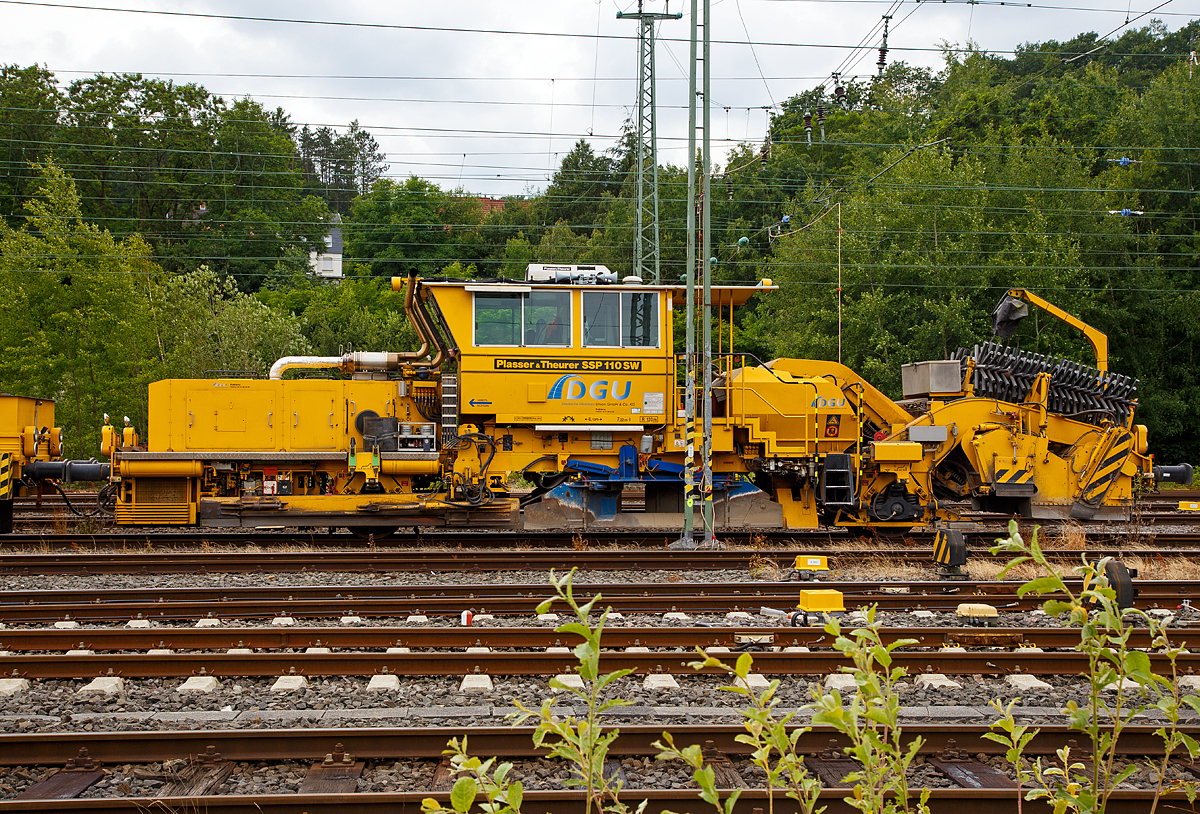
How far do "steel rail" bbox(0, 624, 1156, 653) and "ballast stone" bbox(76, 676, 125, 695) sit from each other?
0.81m

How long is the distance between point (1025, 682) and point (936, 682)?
2.32ft

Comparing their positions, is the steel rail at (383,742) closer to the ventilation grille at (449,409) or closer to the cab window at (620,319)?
the ventilation grille at (449,409)

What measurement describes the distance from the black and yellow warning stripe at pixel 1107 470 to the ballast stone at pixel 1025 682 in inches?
315

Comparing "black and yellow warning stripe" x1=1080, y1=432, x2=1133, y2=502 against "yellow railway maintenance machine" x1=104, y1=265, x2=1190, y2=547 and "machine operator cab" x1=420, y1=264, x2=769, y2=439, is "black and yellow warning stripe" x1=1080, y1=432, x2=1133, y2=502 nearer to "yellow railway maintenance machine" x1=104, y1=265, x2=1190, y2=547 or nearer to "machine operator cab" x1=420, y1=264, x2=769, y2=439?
"yellow railway maintenance machine" x1=104, y1=265, x2=1190, y2=547

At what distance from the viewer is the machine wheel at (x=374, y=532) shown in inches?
502

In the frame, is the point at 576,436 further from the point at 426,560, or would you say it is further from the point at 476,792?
the point at 476,792

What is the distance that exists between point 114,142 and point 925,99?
47.0 meters

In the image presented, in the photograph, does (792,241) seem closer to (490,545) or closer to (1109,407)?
(1109,407)

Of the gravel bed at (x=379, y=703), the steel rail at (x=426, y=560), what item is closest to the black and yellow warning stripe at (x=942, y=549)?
the steel rail at (x=426, y=560)

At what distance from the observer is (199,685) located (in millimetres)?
5938

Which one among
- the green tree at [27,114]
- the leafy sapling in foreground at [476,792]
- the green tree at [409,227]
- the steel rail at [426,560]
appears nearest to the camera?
the leafy sapling in foreground at [476,792]

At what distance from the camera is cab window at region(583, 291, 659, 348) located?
12688 mm

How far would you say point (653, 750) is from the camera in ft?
15.9

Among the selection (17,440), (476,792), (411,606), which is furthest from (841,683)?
(17,440)
